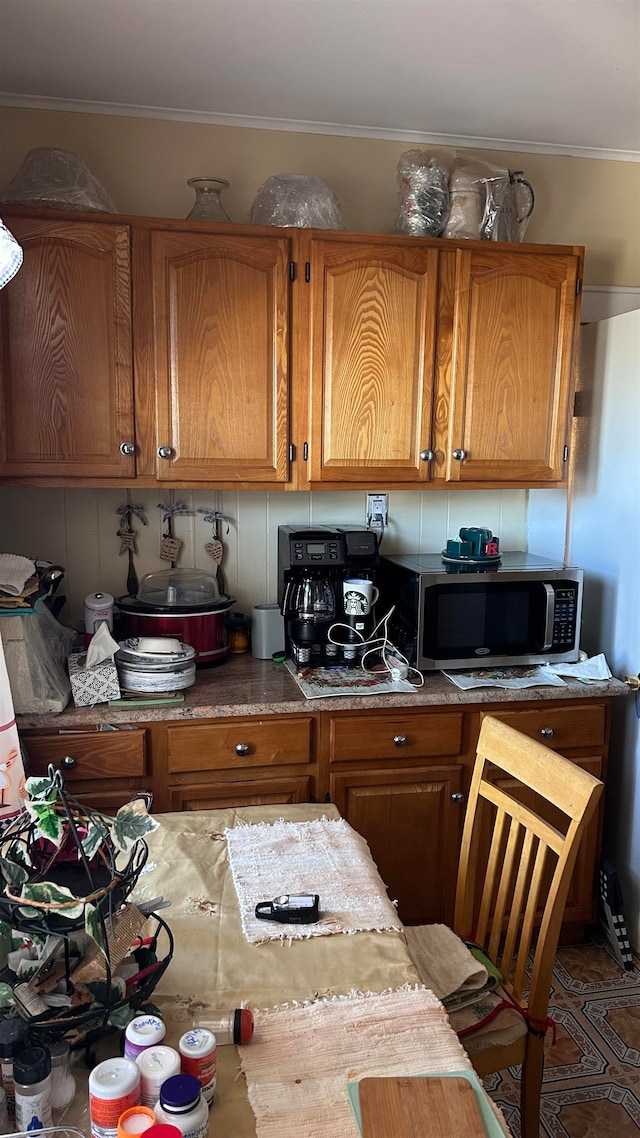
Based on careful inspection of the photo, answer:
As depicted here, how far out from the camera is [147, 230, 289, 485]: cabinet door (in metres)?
2.24

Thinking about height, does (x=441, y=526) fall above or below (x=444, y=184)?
below

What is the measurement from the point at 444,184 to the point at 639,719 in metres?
1.78

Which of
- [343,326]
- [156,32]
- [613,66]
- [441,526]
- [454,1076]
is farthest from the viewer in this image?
[441,526]

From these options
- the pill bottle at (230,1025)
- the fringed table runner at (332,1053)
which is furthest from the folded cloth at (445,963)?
the pill bottle at (230,1025)

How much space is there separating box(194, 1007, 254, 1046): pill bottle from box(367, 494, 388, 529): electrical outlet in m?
1.94

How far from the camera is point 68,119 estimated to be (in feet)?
7.91

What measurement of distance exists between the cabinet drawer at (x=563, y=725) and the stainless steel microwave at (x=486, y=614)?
0.58ft

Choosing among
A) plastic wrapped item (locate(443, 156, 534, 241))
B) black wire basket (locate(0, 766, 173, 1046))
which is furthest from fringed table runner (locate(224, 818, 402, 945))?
plastic wrapped item (locate(443, 156, 534, 241))

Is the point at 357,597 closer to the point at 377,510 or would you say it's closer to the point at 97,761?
the point at 377,510

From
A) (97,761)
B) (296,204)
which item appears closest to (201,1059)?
(97,761)

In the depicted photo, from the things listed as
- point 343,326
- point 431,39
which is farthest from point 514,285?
point 431,39

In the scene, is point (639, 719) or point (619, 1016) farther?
point (639, 719)

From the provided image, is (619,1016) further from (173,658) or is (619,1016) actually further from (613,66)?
(613,66)

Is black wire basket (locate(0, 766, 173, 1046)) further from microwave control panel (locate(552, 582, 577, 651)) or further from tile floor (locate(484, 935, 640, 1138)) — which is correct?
microwave control panel (locate(552, 582, 577, 651))
